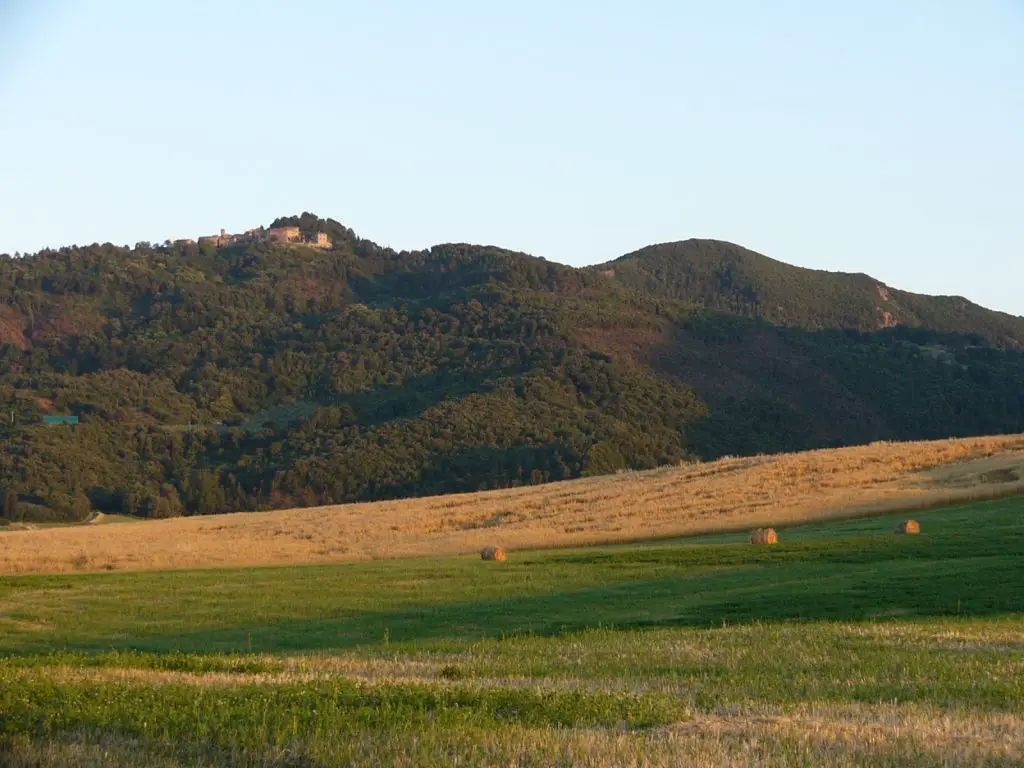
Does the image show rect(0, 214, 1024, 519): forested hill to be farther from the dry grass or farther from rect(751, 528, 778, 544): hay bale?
Result: rect(751, 528, 778, 544): hay bale

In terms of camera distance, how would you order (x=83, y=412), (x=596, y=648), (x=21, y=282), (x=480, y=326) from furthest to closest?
(x=21, y=282)
(x=480, y=326)
(x=83, y=412)
(x=596, y=648)

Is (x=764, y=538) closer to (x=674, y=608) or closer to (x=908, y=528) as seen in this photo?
(x=908, y=528)

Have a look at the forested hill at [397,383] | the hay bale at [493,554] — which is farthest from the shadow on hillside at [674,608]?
the forested hill at [397,383]

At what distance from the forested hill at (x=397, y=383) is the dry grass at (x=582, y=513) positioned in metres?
34.4

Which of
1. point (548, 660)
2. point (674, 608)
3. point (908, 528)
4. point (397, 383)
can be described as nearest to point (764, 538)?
point (908, 528)

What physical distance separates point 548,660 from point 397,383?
11618 centimetres

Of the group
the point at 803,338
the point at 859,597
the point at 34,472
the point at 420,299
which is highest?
the point at 420,299

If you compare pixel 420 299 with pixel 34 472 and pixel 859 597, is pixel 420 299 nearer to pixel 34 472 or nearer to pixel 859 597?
pixel 34 472

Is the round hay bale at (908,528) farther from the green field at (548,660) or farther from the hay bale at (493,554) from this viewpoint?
the hay bale at (493,554)

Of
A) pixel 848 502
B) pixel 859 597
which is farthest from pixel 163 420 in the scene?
pixel 859 597

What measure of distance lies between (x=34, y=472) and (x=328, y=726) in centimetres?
9540

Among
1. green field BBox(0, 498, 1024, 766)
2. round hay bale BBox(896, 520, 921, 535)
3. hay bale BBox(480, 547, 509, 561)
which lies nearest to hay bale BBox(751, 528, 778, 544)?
green field BBox(0, 498, 1024, 766)

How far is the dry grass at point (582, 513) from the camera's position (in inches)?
1825

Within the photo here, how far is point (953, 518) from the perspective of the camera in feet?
138
